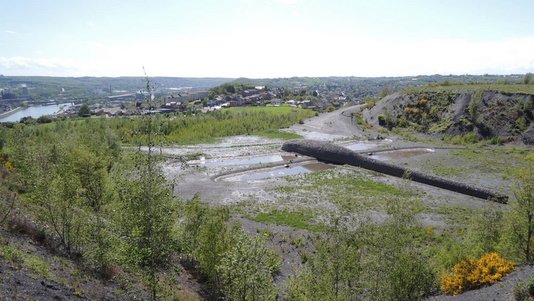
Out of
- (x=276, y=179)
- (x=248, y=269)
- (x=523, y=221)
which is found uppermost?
(x=248, y=269)

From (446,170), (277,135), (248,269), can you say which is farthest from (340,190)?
(277,135)

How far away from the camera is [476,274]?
2070 centimetres

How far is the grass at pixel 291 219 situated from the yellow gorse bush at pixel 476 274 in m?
14.4

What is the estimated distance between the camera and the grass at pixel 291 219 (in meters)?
35.8

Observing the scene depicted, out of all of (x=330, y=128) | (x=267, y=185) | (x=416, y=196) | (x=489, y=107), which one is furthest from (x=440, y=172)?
(x=330, y=128)

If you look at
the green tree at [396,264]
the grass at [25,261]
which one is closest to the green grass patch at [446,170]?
the green tree at [396,264]

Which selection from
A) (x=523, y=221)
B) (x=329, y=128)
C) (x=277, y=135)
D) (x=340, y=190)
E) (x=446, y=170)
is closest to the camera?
(x=523, y=221)

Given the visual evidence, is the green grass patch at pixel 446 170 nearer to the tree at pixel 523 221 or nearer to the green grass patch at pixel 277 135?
the tree at pixel 523 221

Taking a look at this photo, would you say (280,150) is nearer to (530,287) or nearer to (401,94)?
(401,94)

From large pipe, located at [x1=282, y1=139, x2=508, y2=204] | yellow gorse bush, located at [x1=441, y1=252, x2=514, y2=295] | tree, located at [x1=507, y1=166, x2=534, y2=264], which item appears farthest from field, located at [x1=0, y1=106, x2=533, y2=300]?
large pipe, located at [x1=282, y1=139, x2=508, y2=204]

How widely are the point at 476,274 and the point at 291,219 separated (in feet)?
62.8

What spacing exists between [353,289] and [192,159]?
1983 inches

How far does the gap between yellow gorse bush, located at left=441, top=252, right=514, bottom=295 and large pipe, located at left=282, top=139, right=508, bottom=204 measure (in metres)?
15.3

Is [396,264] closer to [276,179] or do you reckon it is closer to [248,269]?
[248,269]
